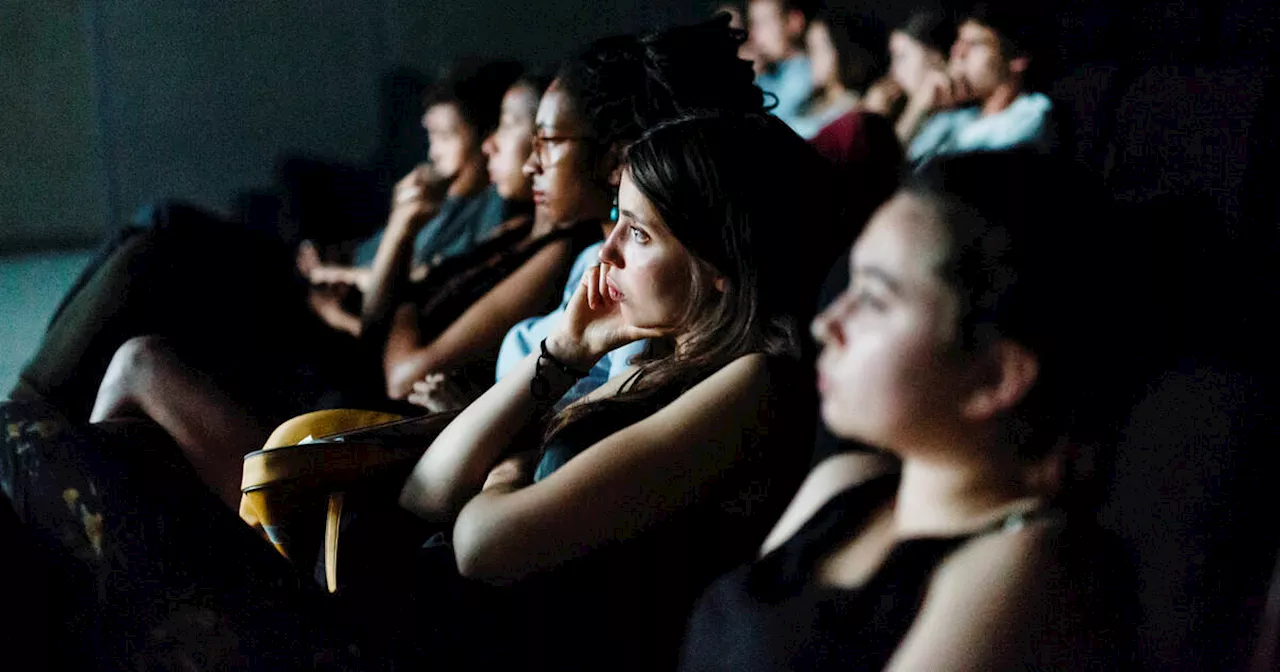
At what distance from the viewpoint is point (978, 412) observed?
56 centimetres

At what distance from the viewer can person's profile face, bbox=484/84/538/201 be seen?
166 cm

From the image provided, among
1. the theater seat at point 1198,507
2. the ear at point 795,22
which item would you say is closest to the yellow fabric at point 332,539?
the theater seat at point 1198,507

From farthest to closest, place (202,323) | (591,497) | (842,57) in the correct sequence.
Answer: (842,57) < (202,323) < (591,497)

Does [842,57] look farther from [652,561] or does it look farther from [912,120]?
[652,561]

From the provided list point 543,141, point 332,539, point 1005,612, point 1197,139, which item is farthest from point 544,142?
point 1005,612

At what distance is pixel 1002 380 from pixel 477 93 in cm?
170

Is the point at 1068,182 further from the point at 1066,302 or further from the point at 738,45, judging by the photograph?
the point at 738,45

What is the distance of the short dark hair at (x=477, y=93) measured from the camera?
6.99ft

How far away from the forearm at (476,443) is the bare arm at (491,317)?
44 cm

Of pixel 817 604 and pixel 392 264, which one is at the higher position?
pixel 817 604

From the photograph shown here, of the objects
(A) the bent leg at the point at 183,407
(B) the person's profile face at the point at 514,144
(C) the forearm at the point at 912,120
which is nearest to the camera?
(A) the bent leg at the point at 183,407

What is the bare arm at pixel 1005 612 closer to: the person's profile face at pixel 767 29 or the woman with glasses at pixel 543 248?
the woman with glasses at pixel 543 248

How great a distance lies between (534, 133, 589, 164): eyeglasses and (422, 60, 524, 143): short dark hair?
84 centimetres

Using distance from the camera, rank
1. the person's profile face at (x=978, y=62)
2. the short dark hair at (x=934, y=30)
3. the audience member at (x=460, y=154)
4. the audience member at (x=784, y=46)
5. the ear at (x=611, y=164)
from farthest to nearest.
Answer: the audience member at (x=784, y=46) → the short dark hair at (x=934, y=30) → the audience member at (x=460, y=154) → the person's profile face at (x=978, y=62) → the ear at (x=611, y=164)
